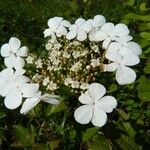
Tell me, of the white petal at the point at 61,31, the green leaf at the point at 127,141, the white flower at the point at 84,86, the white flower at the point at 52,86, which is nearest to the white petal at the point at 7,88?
the white flower at the point at 52,86

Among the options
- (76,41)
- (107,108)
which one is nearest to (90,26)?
(76,41)

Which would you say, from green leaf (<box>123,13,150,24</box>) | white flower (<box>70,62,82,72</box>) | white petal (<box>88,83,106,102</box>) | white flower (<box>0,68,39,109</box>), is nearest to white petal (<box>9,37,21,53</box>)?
white flower (<box>0,68,39,109</box>)

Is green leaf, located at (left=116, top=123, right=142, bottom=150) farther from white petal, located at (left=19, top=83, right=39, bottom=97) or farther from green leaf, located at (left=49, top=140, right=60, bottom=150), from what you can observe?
white petal, located at (left=19, top=83, right=39, bottom=97)

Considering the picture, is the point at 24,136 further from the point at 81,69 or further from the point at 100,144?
the point at 81,69

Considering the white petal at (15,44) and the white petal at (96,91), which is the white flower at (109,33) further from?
the white petal at (15,44)

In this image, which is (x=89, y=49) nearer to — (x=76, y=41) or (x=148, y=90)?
(x=76, y=41)
